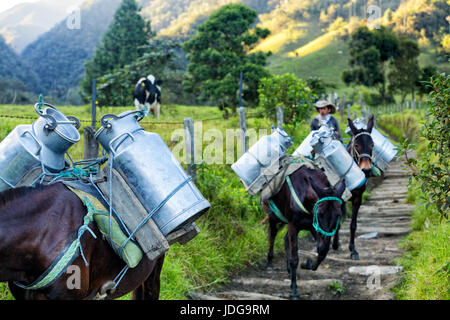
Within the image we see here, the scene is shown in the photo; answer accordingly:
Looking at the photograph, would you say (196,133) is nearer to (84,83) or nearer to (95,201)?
(95,201)

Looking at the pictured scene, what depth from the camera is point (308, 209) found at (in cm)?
527

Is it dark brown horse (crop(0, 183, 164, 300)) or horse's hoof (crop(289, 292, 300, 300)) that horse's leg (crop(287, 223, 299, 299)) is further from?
dark brown horse (crop(0, 183, 164, 300))

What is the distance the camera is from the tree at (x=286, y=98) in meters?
11.7

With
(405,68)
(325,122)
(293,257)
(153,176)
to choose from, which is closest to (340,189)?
(293,257)

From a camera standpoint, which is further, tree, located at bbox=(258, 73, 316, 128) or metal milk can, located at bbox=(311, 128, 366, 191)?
tree, located at bbox=(258, 73, 316, 128)

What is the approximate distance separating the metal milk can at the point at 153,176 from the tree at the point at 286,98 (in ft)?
29.4

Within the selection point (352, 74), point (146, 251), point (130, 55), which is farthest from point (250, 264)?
point (352, 74)

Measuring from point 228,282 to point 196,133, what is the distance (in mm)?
5051

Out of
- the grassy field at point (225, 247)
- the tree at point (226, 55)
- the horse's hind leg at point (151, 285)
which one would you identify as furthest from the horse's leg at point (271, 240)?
the tree at point (226, 55)

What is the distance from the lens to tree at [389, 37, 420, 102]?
40219 millimetres

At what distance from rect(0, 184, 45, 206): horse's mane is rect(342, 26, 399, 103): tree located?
42983 mm

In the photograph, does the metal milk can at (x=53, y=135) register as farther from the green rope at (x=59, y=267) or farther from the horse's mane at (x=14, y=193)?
the green rope at (x=59, y=267)

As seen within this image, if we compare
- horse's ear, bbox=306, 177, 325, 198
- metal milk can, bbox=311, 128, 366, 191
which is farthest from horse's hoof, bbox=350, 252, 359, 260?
horse's ear, bbox=306, 177, 325, 198
